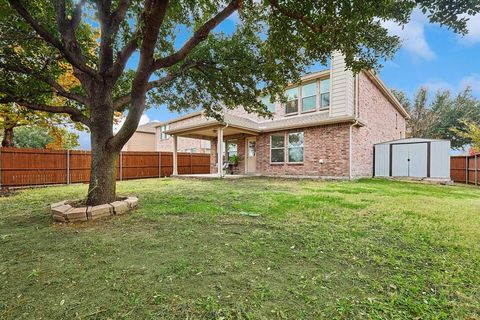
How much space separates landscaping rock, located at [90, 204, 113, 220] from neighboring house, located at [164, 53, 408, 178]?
19.6 feet

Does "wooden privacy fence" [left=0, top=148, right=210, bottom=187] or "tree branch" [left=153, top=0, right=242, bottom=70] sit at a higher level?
"tree branch" [left=153, top=0, right=242, bottom=70]

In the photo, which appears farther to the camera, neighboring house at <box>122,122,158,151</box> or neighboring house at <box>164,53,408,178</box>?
neighboring house at <box>122,122,158,151</box>

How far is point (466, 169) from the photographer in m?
13.2

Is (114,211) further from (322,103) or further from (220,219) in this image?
(322,103)

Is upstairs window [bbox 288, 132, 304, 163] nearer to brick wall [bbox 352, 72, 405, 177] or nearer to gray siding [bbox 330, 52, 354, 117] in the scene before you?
gray siding [bbox 330, 52, 354, 117]

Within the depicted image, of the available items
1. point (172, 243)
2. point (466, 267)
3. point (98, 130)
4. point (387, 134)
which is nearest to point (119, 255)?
point (172, 243)

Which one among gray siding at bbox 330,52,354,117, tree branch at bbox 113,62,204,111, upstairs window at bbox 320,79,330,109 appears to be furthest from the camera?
upstairs window at bbox 320,79,330,109

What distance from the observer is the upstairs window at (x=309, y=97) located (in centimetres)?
1270

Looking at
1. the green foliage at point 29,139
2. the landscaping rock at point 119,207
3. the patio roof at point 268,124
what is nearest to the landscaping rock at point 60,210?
the landscaping rock at point 119,207

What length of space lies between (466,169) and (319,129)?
905 centimetres

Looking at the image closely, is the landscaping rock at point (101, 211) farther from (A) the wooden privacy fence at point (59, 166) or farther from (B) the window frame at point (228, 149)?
(B) the window frame at point (228, 149)

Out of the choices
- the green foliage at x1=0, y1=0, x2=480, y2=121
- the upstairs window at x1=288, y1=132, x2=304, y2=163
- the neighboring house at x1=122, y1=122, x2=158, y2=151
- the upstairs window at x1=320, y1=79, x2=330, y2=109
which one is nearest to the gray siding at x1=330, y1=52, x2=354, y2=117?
the upstairs window at x1=320, y1=79, x2=330, y2=109

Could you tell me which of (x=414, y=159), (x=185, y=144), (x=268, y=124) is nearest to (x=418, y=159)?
(x=414, y=159)

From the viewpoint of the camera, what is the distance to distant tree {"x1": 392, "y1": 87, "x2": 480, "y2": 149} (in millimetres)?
22939
